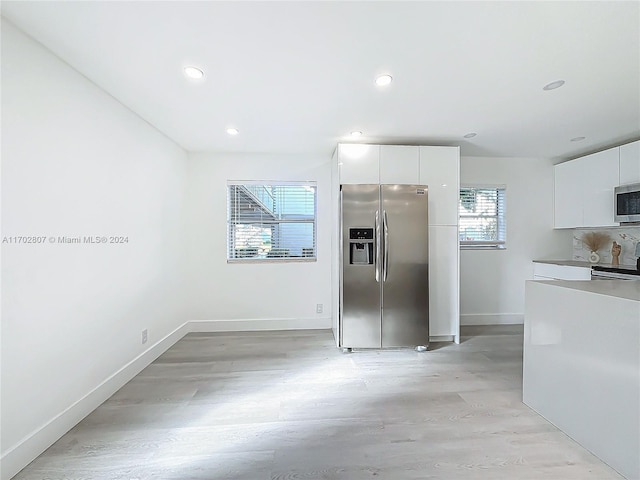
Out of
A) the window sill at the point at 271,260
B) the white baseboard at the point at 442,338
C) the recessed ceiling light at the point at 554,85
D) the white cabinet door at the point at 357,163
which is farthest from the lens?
the window sill at the point at 271,260

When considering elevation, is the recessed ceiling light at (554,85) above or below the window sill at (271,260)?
above

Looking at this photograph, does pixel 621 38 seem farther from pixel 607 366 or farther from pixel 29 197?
pixel 29 197

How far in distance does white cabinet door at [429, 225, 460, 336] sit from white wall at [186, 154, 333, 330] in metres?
1.33

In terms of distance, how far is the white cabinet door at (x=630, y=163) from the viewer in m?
3.05

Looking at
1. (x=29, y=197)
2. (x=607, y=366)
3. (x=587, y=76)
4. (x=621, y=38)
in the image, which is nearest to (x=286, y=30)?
(x=29, y=197)

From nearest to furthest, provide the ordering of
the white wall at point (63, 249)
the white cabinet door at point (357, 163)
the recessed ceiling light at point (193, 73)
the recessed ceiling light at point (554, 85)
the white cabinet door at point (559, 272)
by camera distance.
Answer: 1. the white wall at point (63, 249)
2. the recessed ceiling light at point (193, 73)
3. the recessed ceiling light at point (554, 85)
4. the white cabinet door at point (357, 163)
5. the white cabinet door at point (559, 272)

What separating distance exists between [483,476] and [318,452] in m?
0.88

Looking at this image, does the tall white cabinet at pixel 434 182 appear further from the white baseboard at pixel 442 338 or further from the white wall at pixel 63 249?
the white wall at pixel 63 249

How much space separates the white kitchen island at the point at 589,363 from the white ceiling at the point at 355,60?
1.45 m

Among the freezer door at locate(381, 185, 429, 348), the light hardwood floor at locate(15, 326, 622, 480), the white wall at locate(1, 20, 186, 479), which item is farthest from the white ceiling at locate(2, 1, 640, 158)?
the light hardwood floor at locate(15, 326, 622, 480)

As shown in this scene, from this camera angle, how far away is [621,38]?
158 cm

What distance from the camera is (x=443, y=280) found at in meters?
3.40

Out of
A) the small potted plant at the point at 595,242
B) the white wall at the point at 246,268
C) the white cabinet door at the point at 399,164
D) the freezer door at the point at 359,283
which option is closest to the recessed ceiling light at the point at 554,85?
the white cabinet door at the point at 399,164

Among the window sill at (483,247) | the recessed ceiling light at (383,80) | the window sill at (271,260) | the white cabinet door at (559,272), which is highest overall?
the recessed ceiling light at (383,80)
